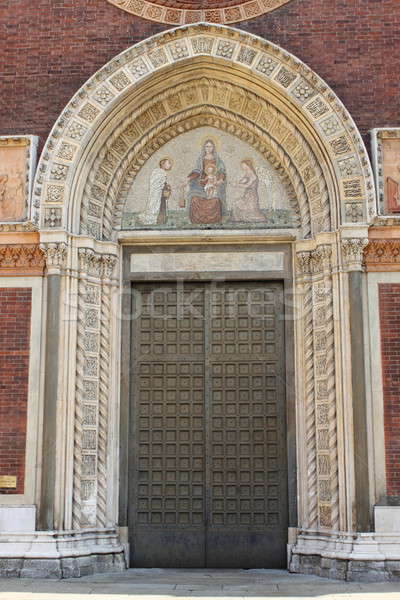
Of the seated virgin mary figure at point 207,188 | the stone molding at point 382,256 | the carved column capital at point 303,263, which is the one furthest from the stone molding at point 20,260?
the stone molding at point 382,256

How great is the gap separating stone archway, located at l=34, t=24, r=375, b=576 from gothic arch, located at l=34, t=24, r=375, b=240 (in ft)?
0.06

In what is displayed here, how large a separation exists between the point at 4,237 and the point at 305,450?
204 inches

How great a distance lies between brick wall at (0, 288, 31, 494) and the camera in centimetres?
1112

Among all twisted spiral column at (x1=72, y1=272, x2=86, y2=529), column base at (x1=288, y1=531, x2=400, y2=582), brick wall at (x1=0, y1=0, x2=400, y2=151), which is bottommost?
column base at (x1=288, y1=531, x2=400, y2=582)

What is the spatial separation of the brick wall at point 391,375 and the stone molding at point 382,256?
27 cm

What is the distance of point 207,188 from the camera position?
12586 millimetres

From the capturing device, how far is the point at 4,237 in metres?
11.6

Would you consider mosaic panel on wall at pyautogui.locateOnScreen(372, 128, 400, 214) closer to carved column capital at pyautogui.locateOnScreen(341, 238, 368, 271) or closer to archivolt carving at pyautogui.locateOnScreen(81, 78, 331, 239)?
carved column capital at pyautogui.locateOnScreen(341, 238, 368, 271)

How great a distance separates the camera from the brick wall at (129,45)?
11.9 meters

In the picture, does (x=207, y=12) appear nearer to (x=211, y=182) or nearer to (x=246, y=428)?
(x=211, y=182)

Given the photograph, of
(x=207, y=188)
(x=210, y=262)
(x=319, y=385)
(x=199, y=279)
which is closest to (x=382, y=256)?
(x=319, y=385)

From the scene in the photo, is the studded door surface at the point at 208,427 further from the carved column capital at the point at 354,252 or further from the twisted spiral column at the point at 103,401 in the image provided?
the carved column capital at the point at 354,252

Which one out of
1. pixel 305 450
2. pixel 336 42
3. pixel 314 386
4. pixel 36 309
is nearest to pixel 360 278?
pixel 314 386

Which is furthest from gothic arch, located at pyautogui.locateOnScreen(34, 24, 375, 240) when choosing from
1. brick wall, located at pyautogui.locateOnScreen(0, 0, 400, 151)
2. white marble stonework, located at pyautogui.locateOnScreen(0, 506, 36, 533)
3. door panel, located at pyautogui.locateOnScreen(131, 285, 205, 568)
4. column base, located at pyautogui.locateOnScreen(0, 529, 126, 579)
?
column base, located at pyautogui.locateOnScreen(0, 529, 126, 579)
